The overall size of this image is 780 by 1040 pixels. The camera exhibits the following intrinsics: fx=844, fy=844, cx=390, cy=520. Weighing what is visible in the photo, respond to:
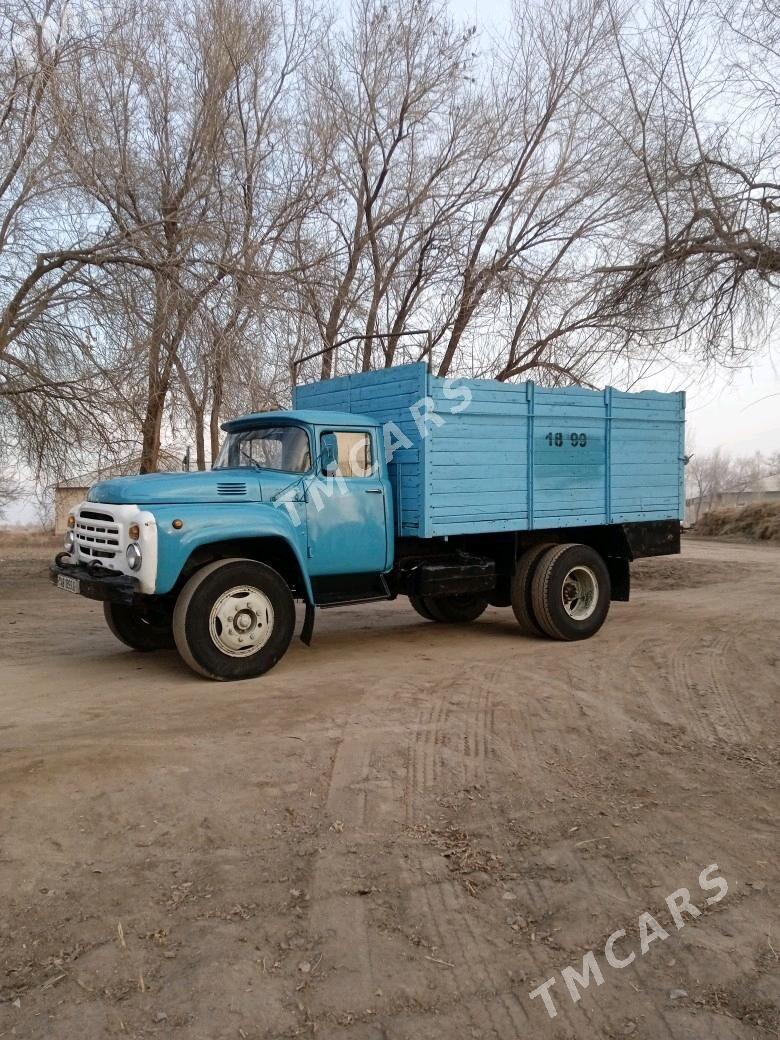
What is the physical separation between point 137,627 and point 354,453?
8.80ft

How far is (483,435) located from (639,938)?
5.74 m

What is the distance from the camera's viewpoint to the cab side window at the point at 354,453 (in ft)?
25.8

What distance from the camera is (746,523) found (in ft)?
94.0

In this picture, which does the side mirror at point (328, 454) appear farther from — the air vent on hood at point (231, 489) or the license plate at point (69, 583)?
the license plate at point (69, 583)

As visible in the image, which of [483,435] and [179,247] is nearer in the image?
[483,435]

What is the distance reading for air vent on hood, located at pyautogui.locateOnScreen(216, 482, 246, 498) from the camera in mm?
7094

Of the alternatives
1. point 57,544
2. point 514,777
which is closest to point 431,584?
point 514,777

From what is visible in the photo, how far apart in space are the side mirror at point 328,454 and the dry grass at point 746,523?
22197mm

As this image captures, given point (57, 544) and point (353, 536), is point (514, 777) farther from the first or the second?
point (57, 544)

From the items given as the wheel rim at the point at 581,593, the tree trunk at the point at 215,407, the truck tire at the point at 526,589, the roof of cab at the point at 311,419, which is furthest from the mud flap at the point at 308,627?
the tree trunk at the point at 215,407

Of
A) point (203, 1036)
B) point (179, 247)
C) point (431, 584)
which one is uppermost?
point (179, 247)

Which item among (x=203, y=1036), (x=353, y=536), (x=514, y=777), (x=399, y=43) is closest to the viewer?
(x=203, y=1036)

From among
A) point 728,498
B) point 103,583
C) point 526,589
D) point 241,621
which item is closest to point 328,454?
point 241,621

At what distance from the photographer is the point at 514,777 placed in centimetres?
493
